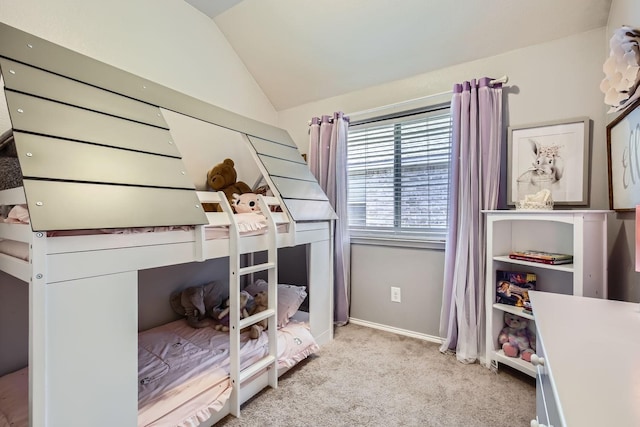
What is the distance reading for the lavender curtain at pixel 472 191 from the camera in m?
2.05

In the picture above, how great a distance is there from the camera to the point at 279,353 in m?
1.87

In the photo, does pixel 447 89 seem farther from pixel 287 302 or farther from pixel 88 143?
pixel 88 143

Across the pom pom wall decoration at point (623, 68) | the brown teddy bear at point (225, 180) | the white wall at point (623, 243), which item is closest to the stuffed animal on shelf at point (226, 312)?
the brown teddy bear at point (225, 180)

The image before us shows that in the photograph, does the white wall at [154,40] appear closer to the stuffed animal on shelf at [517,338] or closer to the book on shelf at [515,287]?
the book on shelf at [515,287]

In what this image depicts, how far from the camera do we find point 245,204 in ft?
7.23

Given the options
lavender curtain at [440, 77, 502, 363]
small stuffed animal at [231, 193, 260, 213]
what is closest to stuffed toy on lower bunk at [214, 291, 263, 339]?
small stuffed animal at [231, 193, 260, 213]

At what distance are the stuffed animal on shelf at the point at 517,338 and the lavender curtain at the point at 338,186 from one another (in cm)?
126

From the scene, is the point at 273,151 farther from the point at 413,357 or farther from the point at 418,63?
the point at 413,357

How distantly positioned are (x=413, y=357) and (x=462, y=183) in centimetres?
132

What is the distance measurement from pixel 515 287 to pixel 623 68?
1.33 meters

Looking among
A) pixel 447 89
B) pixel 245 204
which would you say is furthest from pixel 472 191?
pixel 245 204

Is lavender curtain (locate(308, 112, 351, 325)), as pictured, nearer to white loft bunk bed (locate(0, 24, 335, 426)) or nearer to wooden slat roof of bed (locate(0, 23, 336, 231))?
white loft bunk bed (locate(0, 24, 335, 426))

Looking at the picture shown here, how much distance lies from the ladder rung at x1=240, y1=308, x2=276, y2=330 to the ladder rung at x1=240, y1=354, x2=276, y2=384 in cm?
23

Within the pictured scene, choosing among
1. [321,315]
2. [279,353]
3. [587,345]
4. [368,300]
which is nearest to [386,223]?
[368,300]
